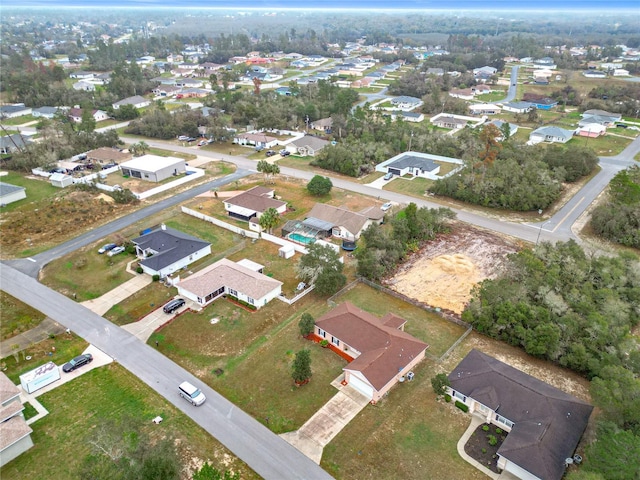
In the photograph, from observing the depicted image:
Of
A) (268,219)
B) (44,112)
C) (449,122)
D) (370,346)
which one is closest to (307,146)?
(268,219)

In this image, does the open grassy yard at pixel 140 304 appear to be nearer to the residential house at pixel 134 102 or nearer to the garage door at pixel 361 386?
the garage door at pixel 361 386

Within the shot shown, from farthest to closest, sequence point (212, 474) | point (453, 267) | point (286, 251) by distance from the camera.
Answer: point (286, 251), point (453, 267), point (212, 474)

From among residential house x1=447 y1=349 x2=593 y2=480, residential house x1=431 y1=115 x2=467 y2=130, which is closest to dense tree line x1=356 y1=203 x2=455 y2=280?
residential house x1=447 y1=349 x2=593 y2=480

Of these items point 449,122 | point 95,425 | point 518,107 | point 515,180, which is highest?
point 515,180

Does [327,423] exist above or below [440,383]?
below

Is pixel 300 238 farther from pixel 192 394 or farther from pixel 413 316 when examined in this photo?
pixel 192 394

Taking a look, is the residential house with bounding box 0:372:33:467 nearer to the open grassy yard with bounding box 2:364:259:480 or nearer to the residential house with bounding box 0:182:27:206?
the open grassy yard with bounding box 2:364:259:480

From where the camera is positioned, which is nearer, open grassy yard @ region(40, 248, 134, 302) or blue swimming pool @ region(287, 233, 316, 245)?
open grassy yard @ region(40, 248, 134, 302)
